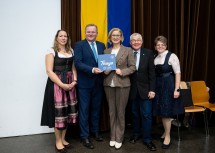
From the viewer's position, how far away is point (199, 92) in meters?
3.92

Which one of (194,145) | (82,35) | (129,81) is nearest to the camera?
(129,81)

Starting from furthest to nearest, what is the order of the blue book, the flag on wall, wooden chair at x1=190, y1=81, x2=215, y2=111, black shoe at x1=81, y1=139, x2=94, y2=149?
wooden chair at x1=190, y1=81, x2=215, y2=111
the flag on wall
black shoe at x1=81, y1=139, x2=94, y2=149
the blue book

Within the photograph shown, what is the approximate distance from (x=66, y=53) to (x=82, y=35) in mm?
612

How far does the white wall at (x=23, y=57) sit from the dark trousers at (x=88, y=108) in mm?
788

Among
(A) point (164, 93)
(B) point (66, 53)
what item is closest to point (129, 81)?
(A) point (164, 93)

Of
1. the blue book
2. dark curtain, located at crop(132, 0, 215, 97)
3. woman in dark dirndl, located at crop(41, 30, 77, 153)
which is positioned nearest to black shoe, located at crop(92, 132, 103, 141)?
woman in dark dirndl, located at crop(41, 30, 77, 153)

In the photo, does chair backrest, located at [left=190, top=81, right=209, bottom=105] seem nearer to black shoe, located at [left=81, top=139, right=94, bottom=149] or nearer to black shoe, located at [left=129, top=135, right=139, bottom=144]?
black shoe, located at [left=129, top=135, right=139, bottom=144]

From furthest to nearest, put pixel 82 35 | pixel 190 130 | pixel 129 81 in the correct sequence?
pixel 190 130, pixel 82 35, pixel 129 81

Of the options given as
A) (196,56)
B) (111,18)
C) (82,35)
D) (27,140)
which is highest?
(111,18)

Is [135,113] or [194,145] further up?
[135,113]

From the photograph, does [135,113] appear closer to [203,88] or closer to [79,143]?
[79,143]

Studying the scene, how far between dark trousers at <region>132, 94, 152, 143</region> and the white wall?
56.7 inches

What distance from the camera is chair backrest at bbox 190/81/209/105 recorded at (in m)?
3.91

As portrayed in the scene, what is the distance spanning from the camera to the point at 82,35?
3.56 meters
